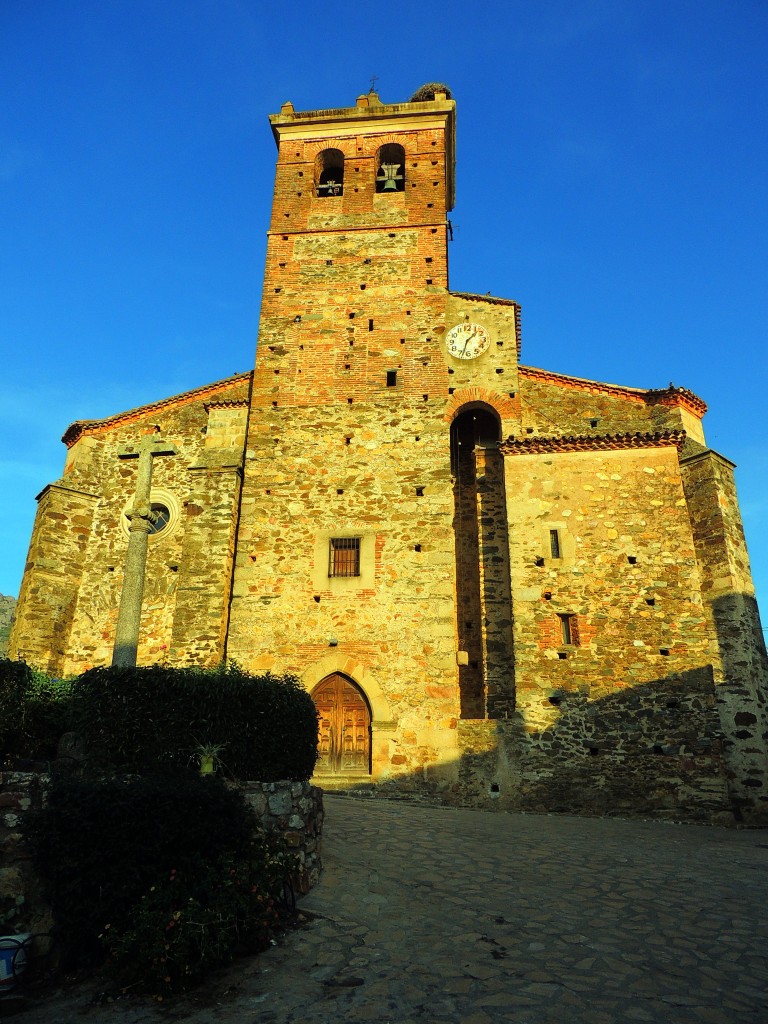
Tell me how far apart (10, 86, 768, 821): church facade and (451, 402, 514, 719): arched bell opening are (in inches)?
2.2

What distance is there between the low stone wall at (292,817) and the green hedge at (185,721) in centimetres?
35

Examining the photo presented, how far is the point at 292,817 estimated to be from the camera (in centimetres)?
636

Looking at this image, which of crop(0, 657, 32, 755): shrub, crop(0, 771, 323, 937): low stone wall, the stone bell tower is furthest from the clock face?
crop(0, 657, 32, 755): shrub

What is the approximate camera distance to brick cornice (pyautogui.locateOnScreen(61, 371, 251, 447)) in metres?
16.8

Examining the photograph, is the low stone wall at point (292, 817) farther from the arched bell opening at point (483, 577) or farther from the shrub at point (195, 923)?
the arched bell opening at point (483, 577)

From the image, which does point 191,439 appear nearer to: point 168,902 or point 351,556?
point 351,556

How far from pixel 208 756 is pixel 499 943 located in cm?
296

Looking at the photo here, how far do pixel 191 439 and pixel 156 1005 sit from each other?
44.6ft

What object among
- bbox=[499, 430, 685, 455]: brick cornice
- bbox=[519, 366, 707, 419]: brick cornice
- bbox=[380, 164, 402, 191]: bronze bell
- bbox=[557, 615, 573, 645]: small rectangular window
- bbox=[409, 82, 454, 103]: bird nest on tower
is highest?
bbox=[409, 82, 454, 103]: bird nest on tower

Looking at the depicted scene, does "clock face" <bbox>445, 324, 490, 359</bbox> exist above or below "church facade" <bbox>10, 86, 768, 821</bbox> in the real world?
above

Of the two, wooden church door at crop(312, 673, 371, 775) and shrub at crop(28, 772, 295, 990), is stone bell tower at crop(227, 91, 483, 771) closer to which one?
wooden church door at crop(312, 673, 371, 775)

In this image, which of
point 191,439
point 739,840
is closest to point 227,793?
point 739,840

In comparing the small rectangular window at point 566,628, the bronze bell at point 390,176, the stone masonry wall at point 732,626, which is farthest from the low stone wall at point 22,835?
the bronze bell at point 390,176

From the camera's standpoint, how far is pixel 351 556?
14.1 metres
